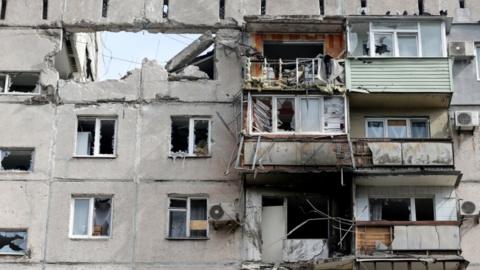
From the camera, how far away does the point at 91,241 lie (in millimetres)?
27734

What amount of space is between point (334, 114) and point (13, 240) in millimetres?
9822

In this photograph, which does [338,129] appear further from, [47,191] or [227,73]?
[47,191]

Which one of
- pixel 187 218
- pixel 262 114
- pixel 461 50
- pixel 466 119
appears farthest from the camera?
pixel 461 50

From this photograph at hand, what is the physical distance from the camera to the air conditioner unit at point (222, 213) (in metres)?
27.6

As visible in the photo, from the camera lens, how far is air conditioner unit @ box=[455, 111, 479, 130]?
28.8 meters

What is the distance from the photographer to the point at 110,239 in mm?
27781

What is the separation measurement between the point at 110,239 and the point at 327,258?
20.0 ft

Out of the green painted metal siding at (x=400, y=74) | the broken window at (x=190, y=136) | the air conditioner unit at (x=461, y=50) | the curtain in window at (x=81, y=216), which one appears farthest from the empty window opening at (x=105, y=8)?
the air conditioner unit at (x=461, y=50)

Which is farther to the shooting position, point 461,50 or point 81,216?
point 461,50

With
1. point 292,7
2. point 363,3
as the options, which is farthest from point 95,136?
point 363,3

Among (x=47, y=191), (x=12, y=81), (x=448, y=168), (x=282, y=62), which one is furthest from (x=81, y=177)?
(x=448, y=168)

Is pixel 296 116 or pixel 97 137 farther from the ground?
pixel 296 116

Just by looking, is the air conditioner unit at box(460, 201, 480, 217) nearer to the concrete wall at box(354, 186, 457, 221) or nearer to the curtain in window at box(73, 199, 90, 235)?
the concrete wall at box(354, 186, 457, 221)

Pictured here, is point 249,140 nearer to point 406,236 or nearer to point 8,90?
point 406,236
